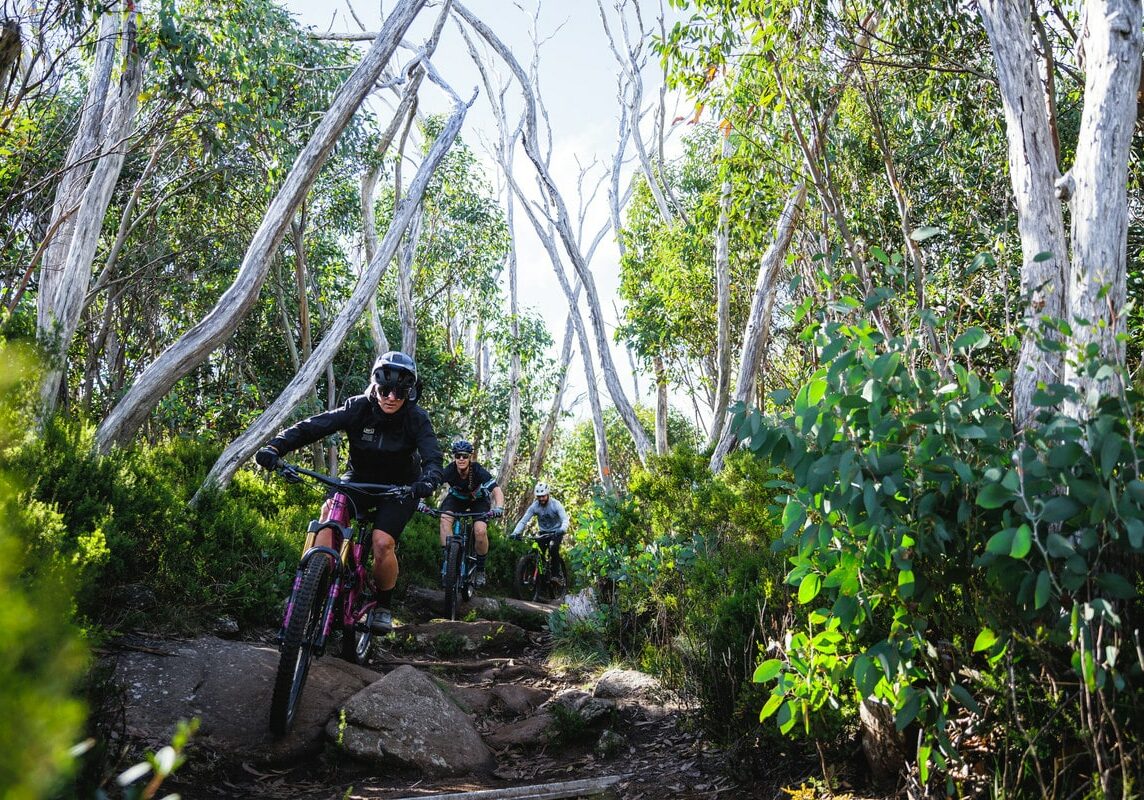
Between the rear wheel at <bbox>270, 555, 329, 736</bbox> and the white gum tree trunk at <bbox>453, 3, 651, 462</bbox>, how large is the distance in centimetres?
648

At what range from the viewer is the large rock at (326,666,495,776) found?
173 inches

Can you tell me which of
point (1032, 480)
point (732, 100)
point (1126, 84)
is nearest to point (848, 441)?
point (1032, 480)

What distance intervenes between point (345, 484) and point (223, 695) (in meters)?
1.35

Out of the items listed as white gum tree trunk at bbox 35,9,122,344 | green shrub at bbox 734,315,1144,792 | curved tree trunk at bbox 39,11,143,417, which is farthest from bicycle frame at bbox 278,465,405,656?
white gum tree trunk at bbox 35,9,122,344

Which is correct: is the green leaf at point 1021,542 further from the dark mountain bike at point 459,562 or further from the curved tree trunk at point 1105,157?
the dark mountain bike at point 459,562

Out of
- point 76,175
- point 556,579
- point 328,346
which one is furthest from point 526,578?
point 76,175

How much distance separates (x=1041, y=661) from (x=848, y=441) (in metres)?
0.95

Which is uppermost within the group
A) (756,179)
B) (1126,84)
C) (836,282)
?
(756,179)

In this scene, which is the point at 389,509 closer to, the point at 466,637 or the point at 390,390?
the point at 390,390

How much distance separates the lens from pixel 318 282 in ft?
56.5

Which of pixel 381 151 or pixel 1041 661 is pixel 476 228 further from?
pixel 1041 661

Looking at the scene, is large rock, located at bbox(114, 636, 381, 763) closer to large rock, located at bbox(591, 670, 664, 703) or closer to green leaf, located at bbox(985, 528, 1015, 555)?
large rock, located at bbox(591, 670, 664, 703)

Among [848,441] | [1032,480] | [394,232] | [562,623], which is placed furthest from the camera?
[394,232]

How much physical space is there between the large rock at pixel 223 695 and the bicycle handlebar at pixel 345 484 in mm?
1180
